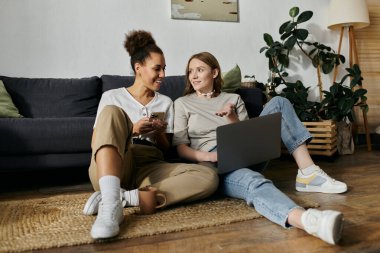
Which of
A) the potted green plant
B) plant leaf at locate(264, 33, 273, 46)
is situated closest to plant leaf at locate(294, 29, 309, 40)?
the potted green plant

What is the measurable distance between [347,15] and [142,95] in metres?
2.52

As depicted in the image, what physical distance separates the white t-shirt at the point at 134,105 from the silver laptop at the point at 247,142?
1.40 ft

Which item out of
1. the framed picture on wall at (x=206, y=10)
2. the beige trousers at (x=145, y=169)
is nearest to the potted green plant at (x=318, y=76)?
the framed picture on wall at (x=206, y=10)

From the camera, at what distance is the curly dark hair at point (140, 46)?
167 centimetres

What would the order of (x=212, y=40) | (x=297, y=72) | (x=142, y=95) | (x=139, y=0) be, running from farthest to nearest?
(x=297, y=72)
(x=212, y=40)
(x=139, y=0)
(x=142, y=95)

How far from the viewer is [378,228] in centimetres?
118

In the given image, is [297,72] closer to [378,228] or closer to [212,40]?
[212,40]

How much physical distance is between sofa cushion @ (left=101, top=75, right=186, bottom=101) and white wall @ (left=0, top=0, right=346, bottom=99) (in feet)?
1.15

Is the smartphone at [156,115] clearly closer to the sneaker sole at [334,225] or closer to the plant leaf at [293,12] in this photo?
the sneaker sole at [334,225]

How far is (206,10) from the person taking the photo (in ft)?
10.2

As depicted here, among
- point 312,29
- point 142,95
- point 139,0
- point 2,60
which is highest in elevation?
point 139,0

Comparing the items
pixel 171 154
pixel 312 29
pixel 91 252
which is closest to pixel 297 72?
pixel 312 29

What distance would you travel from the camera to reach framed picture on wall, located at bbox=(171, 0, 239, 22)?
119 inches

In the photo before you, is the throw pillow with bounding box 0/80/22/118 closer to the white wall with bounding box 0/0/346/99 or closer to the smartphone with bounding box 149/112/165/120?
the white wall with bounding box 0/0/346/99
